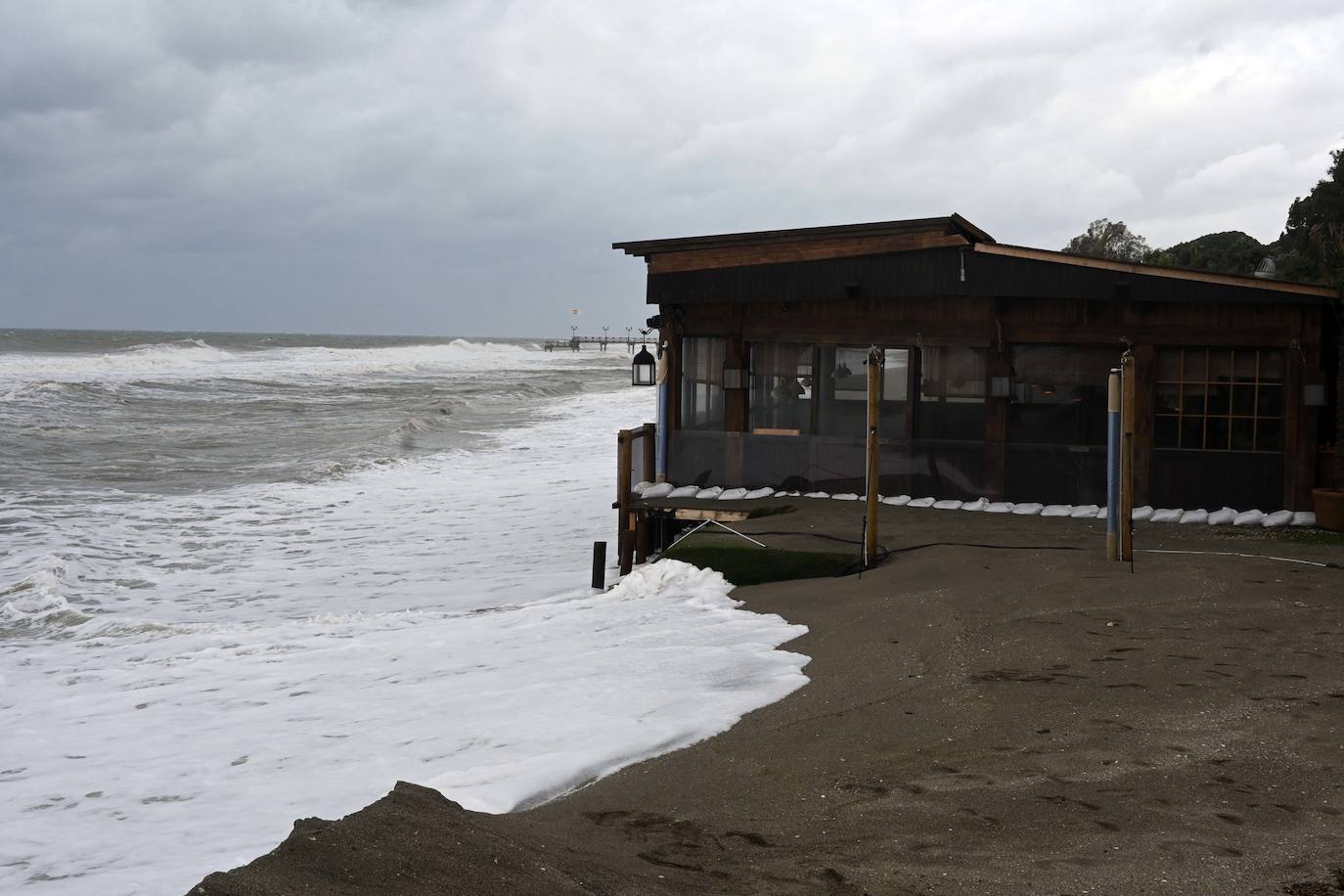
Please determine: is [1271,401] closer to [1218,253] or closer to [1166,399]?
[1166,399]

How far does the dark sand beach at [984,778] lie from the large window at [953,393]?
191 inches

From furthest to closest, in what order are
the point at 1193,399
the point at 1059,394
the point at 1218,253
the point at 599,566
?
1. the point at 1218,253
2. the point at 1059,394
3. the point at 1193,399
4. the point at 599,566

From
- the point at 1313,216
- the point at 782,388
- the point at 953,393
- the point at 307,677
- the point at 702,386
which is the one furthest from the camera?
the point at 1313,216

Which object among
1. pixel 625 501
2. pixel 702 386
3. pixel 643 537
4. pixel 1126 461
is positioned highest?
pixel 702 386

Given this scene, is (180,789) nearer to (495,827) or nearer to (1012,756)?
(495,827)

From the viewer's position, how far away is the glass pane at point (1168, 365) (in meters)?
14.0

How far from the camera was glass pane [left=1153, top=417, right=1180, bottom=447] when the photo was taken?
14094 millimetres

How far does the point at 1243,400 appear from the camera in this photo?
13867 mm

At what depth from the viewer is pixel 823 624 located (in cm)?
988

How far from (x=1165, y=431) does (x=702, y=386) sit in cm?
601

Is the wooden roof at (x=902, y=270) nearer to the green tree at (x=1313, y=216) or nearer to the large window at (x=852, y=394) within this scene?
the large window at (x=852, y=394)

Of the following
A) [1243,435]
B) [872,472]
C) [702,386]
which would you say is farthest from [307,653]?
[1243,435]

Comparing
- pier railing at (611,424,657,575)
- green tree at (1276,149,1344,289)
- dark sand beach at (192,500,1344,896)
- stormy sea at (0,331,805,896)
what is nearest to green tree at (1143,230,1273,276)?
green tree at (1276,149,1344,289)

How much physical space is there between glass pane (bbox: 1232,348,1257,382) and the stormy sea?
6.95 metres
